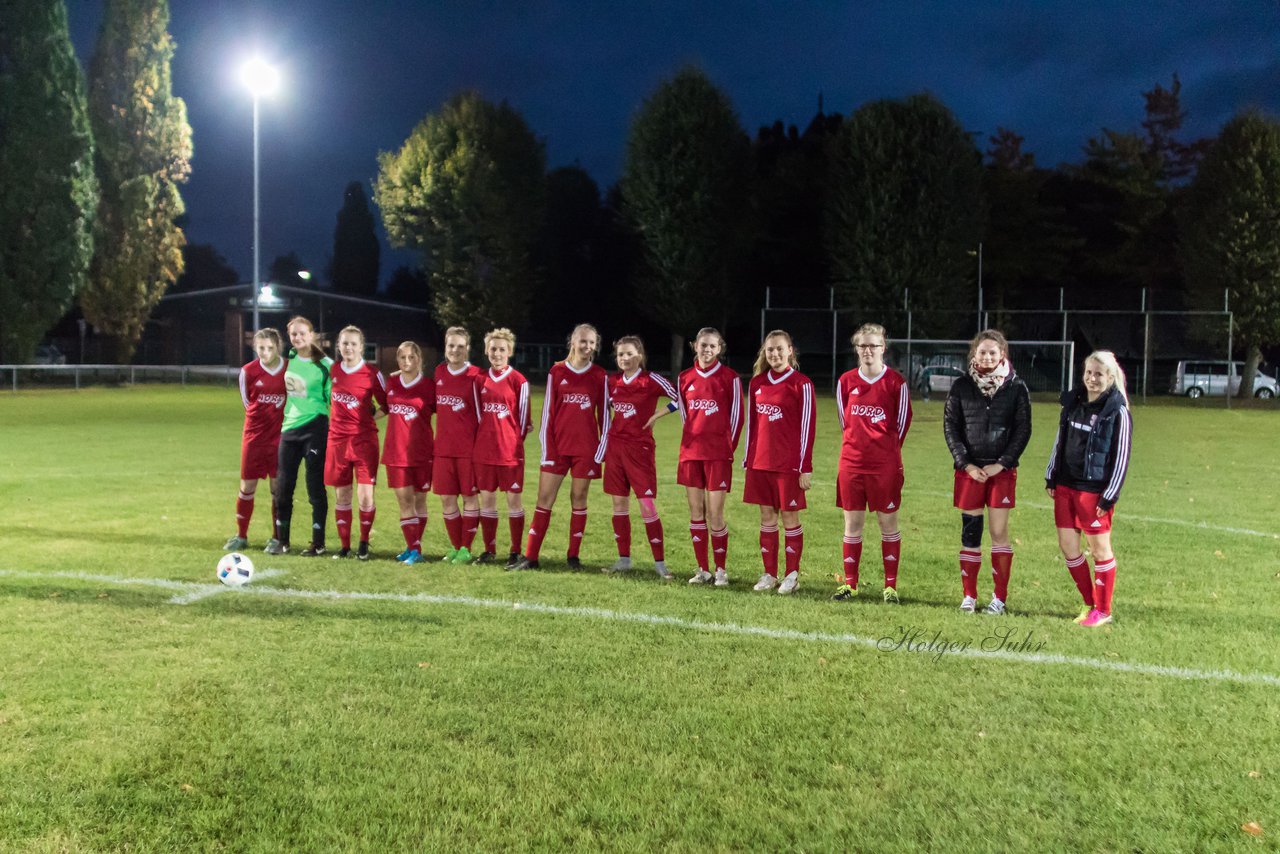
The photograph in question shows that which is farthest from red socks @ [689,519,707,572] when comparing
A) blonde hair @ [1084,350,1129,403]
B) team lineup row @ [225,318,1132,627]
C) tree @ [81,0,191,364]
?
tree @ [81,0,191,364]

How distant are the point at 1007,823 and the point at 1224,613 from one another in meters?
3.60

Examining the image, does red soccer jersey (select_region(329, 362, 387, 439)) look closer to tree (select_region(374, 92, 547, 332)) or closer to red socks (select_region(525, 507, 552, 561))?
red socks (select_region(525, 507, 552, 561))

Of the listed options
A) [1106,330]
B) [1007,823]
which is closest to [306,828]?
[1007,823]

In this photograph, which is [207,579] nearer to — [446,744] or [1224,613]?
[446,744]

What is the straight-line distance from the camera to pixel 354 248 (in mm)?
75750

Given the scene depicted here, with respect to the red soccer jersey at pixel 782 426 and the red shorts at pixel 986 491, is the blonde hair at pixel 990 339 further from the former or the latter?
the red soccer jersey at pixel 782 426

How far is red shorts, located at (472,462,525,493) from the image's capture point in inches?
290

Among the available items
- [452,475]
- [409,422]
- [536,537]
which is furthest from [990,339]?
[409,422]

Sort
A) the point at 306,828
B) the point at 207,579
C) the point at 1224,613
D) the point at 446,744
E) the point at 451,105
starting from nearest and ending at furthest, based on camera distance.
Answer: the point at 306,828 < the point at 446,744 < the point at 1224,613 < the point at 207,579 < the point at 451,105

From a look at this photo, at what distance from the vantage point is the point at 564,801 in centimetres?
340

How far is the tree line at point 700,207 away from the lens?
32781mm

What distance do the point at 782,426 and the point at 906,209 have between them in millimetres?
28861

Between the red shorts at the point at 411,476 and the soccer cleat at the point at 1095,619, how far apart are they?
4.77 metres

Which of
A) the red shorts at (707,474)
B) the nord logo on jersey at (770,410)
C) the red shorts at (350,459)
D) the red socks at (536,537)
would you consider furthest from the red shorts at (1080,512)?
the red shorts at (350,459)
